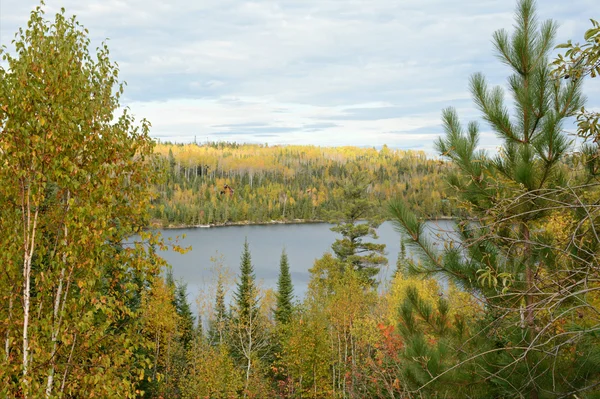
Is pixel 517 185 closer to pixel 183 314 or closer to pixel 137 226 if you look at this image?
pixel 137 226

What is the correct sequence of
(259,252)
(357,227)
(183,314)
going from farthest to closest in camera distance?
(259,252), (183,314), (357,227)

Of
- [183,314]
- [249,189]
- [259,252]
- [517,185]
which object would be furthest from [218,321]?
[249,189]

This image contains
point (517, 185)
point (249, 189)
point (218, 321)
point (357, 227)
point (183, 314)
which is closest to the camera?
point (517, 185)

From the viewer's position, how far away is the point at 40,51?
5859 millimetres

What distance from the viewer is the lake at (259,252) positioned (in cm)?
5125

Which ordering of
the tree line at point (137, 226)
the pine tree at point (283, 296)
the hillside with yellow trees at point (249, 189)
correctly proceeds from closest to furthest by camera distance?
the tree line at point (137, 226) → the pine tree at point (283, 296) → the hillside with yellow trees at point (249, 189)

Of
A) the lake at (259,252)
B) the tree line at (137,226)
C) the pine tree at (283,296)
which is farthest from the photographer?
the lake at (259,252)

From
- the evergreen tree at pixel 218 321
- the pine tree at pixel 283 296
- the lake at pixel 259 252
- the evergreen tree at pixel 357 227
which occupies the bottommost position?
the lake at pixel 259 252

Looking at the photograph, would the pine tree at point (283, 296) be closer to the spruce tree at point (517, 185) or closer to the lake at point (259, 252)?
the lake at point (259, 252)

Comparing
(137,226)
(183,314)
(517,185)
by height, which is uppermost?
(517,185)

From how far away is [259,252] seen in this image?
72.1 metres

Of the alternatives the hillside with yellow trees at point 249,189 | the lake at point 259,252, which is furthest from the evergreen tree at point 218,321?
the hillside with yellow trees at point 249,189

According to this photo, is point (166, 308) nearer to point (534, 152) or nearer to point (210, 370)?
point (210, 370)

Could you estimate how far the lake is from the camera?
51250mm
